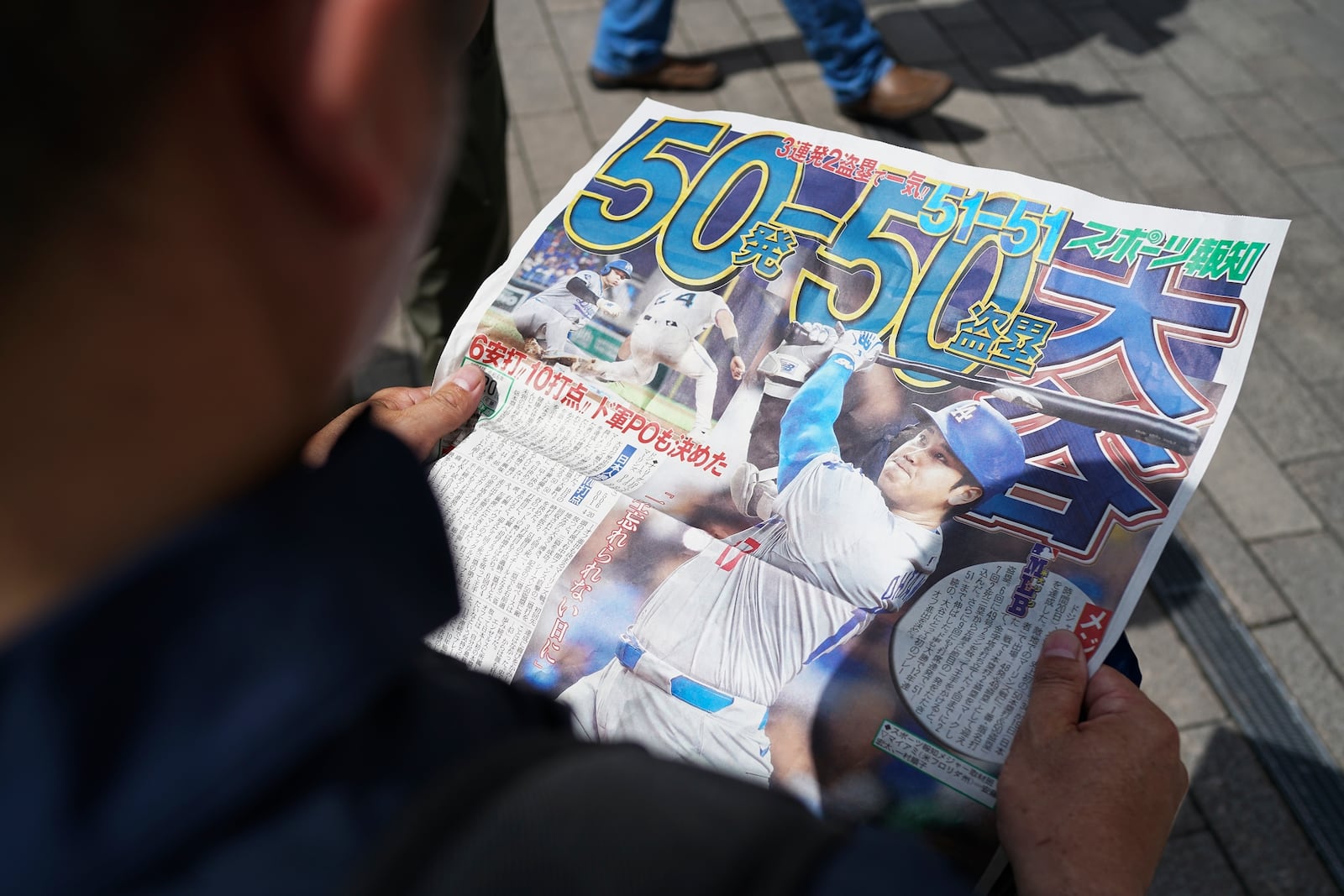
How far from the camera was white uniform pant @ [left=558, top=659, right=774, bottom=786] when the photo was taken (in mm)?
702

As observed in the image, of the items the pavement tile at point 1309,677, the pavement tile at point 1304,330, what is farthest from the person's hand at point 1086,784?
the pavement tile at point 1304,330

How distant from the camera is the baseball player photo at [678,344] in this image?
2.90ft

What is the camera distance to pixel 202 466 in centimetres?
30

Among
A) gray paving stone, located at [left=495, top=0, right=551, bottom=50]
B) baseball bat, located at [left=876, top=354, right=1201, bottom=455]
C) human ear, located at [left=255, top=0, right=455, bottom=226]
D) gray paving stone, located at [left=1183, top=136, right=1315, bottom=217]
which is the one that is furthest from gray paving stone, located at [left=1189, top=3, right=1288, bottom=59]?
human ear, located at [left=255, top=0, right=455, bottom=226]

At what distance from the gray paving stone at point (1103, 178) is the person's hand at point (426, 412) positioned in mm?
1618

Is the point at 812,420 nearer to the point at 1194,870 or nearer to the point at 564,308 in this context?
the point at 564,308

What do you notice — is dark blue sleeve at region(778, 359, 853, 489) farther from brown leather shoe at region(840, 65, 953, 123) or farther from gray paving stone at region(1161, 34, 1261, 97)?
gray paving stone at region(1161, 34, 1261, 97)

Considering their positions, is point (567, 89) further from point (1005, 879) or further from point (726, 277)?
point (1005, 879)

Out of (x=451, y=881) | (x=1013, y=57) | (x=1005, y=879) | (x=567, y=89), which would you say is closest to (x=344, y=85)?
(x=451, y=881)

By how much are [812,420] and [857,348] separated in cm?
8

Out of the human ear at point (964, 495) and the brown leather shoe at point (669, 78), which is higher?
the human ear at point (964, 495)

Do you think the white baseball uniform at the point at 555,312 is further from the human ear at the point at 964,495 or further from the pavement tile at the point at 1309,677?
the pavement tile at the point at 1309,677

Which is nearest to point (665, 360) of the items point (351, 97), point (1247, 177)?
point (351, 97)

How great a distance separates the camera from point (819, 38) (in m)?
2.16
